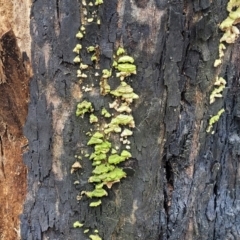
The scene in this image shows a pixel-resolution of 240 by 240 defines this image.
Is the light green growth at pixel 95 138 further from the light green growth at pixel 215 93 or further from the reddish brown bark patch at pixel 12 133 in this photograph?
the light green growth at pixel 215 93

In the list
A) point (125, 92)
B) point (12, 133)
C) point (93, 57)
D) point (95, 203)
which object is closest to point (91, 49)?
point (93, 57)

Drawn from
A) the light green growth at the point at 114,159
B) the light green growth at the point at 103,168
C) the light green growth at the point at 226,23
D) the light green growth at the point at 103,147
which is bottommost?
the light green growth at the point at 103,168

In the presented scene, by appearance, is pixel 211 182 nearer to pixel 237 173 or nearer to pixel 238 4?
pixel 237 173

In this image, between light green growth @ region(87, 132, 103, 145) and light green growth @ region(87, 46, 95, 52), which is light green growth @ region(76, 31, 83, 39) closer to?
light green growth @ region(87, 46, 95, 52)

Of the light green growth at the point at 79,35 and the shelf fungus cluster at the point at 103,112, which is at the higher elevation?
the light green growth at the point at 79,35

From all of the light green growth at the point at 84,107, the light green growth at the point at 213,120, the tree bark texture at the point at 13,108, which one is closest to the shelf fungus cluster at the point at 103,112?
the light green growth at the point at 84,107

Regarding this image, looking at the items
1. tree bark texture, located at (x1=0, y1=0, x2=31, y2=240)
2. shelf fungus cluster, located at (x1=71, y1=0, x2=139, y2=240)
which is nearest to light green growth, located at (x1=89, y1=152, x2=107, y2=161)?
shelf fungus cluster, located at (x1=71, y1=0, x2=139, y2=240)
